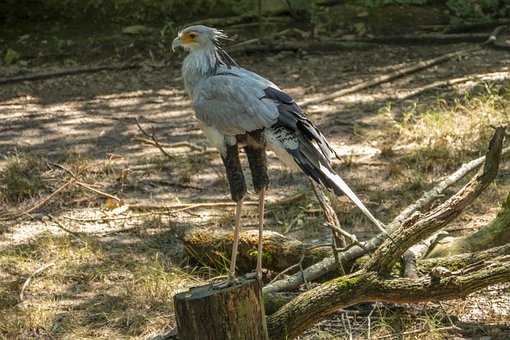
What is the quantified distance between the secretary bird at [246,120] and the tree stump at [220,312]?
0.12 metres

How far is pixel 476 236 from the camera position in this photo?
15.8 feet

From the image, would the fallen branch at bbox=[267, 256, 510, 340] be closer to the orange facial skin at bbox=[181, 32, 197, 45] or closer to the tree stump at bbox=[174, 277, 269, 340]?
the tree stump at bbox=[174, 277, 269, 340]

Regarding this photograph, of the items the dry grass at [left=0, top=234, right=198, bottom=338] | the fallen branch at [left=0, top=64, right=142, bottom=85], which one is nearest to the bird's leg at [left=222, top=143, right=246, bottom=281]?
the dry grass at [left=0, top=234, right=198, bottom=338]

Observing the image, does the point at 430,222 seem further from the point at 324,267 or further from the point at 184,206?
the point at 184,206

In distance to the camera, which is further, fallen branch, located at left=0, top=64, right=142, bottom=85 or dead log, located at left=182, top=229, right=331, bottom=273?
fallen branch, located at left=0, top=64, right=142, bottom=85

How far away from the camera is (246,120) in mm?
3789

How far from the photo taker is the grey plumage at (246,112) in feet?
12.3

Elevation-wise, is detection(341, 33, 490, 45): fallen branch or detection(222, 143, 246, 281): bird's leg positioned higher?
detection(222, 143, 246, 281): bird's leg

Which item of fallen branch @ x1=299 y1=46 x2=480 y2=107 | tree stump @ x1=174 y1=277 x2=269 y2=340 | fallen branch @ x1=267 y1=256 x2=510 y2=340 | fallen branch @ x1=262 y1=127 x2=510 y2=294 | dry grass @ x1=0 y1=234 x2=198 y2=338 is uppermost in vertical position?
tree stump @ x1=174 y1=277 x2=269 y2=340

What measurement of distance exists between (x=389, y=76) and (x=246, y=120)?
554 centimetres

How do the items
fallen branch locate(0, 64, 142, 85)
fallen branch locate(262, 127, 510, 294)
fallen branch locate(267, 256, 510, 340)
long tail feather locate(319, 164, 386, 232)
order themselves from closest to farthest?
long tail feather locate(319, 164, 386, 232)
fallen branch locate(267, 256, 510, 340)
fallen branch locate(262, 127, 510, 294)
fallen branch locate(0, 64, 142, 85)

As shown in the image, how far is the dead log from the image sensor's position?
4934 mm

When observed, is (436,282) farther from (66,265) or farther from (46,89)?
(46,89)

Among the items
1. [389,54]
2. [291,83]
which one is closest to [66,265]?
[291,83]
